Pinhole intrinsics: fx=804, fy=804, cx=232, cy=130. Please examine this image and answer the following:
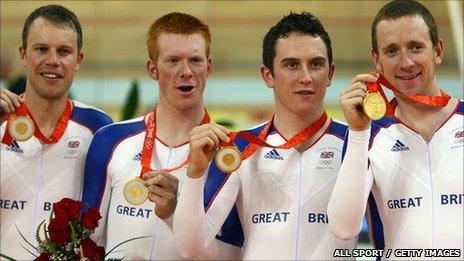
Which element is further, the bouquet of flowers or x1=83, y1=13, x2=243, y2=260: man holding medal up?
x1=83, y1=13, x2=243, y2=260: man holding medal up

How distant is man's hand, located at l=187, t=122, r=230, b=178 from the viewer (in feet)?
9.40

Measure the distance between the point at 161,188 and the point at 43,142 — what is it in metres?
0.73

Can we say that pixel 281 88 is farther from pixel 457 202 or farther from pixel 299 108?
pixel 457 202

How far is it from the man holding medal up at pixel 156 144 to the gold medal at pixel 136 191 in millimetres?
149

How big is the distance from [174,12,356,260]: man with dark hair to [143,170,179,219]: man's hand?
103mm

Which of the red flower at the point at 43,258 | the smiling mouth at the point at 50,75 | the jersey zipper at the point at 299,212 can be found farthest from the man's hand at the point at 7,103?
the jersey zipper at the point at 299,212

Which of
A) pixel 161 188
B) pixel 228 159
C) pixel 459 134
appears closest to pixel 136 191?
pixel 161 188

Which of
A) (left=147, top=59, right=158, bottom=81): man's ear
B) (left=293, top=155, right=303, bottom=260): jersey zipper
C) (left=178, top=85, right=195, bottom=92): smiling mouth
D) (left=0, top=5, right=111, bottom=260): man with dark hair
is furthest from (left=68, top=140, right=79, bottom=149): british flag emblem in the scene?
(left=293, top=155, right=303, bottom=260): jersey zipper

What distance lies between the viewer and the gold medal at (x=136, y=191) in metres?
2.99

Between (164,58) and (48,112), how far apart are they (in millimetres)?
607

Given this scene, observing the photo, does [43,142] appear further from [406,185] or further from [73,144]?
[406,185]

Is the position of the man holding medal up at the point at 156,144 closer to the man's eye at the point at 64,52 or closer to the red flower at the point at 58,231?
the man's eye at the point at 64,52

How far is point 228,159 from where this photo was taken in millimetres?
2869

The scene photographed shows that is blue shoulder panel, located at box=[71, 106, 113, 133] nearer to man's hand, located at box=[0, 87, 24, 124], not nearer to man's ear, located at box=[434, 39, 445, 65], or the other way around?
man's hand, located at box=[0, 87, 24, 124]
